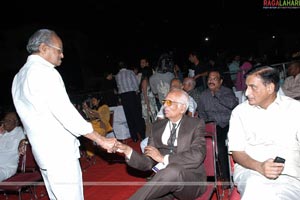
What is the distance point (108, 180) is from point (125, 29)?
17.1m

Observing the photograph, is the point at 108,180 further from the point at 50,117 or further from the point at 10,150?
the point at 50,117

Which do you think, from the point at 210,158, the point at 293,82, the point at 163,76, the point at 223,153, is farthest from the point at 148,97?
the point at 210,158

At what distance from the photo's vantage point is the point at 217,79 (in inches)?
188

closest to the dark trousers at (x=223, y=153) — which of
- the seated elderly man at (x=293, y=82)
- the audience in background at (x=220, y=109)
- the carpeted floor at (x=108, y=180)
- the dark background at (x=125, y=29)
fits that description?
the audience in background at (x=220, y=109)

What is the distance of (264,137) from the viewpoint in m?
2.86

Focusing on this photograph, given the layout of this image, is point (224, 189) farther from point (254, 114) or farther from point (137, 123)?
point (137, 123)

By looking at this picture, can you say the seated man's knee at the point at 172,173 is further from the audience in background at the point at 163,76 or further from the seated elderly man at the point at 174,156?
the audience in background at the point at 163,76

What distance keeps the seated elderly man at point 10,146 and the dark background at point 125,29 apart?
9.67m

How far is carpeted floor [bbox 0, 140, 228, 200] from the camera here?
194 inches

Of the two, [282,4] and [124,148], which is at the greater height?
[282,4]

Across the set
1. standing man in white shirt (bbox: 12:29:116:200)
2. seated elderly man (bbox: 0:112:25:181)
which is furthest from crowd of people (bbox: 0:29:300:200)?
seated elderly man (bbox: 0:112:25:181)

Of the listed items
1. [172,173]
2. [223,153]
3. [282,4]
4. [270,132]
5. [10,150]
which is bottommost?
[223,153]

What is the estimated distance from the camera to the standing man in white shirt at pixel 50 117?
107 inches

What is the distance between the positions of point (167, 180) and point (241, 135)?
781mm
